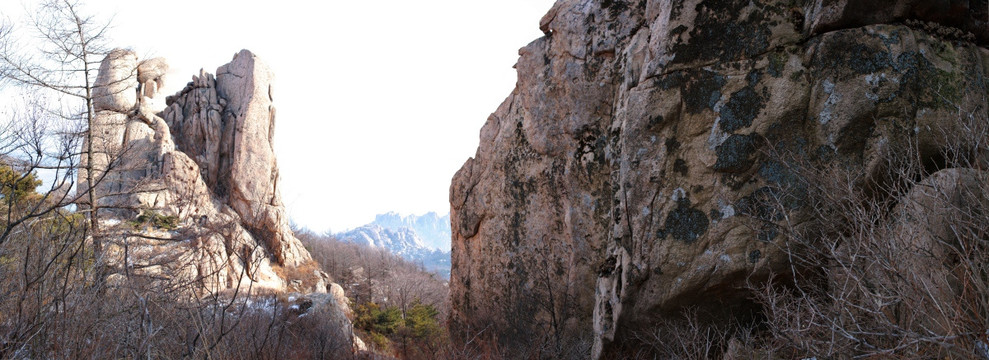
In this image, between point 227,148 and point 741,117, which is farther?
point 227,148

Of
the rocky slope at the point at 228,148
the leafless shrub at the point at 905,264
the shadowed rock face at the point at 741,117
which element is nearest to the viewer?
the leafless shrub at the point at 905,264

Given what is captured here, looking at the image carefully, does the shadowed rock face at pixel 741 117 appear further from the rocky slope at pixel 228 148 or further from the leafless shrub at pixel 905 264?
the rocky slope at pixel 228 148

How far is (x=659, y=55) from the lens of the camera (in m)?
5.46

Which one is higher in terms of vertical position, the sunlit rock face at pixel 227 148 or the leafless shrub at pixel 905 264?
the sunlit rock face at pixel 227 148

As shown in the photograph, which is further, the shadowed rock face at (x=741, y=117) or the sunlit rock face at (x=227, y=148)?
the sunlit rock face at (x=227, y=148)

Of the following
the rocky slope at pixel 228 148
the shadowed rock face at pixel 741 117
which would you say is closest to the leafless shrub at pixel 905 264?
the shadowed rock face at pixel 741 117

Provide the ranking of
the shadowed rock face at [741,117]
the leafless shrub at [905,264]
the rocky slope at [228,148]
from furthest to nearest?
the rocky slope at [228,148], the shadowed rock face at [741,117], the leafless shrub at [905,264]

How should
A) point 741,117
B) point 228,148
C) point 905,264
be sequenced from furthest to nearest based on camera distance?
point 228,148, point 741,117, point 905,264

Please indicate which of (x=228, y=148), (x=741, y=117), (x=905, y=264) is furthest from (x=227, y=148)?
(x=905, y=264)

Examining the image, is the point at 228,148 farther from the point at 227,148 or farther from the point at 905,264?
the point at 905,264

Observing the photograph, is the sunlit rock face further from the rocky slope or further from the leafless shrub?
the leafless shrub

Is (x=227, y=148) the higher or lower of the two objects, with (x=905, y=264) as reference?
higher

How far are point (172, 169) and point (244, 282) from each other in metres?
5.67

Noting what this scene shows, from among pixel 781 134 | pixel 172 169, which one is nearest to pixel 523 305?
pixel 781 134
